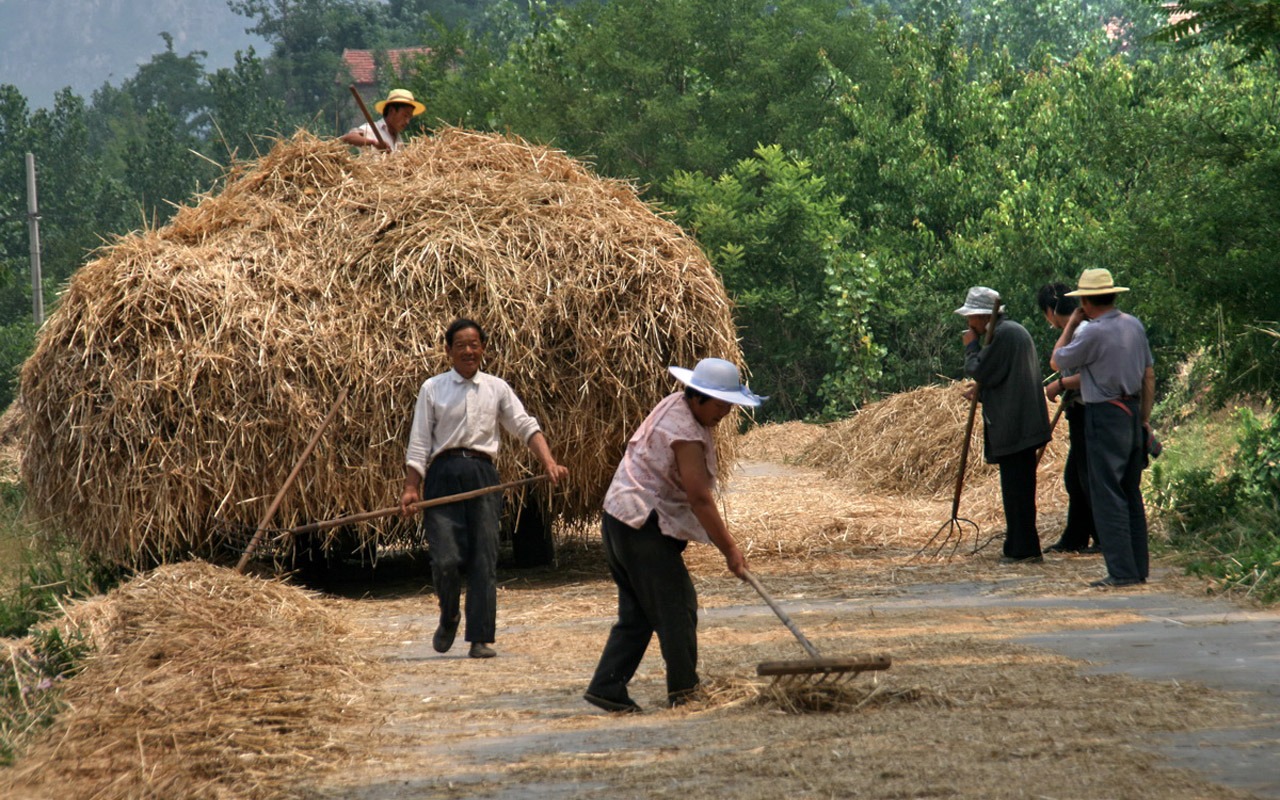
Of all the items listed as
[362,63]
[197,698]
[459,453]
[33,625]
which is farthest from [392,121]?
[362,63]

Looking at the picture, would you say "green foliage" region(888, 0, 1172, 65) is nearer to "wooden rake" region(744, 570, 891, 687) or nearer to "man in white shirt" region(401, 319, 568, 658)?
"man in white shirt" region(401, 319, 568, 658)

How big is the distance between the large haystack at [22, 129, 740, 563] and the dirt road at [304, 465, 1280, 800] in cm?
110

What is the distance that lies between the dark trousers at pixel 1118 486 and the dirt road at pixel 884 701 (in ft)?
0.75

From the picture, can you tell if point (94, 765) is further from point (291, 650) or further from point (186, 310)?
point (186, 310)

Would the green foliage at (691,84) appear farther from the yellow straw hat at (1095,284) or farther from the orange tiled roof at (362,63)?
the orange tiled roof at (362,63)

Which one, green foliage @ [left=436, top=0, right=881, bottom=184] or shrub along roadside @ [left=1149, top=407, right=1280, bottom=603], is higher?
green foliage @ [left=436, top=0, right=881, bottom=184]

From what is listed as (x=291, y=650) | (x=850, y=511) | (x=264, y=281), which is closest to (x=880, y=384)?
(x=850, y=511)

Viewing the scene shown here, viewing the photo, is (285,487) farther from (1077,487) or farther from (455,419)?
(1077,487)

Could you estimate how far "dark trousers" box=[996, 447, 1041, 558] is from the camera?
10547mm

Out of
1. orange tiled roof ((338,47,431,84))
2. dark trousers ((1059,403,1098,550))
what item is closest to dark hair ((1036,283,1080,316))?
dark trousers ((1059,403,1098,550))

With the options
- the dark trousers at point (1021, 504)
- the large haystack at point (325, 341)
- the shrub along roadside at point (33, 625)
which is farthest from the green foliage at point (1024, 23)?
the shrub along roadside at point (33, 625)

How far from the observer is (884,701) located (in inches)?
238

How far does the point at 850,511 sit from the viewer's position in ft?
45.2

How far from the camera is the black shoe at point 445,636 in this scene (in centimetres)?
796
